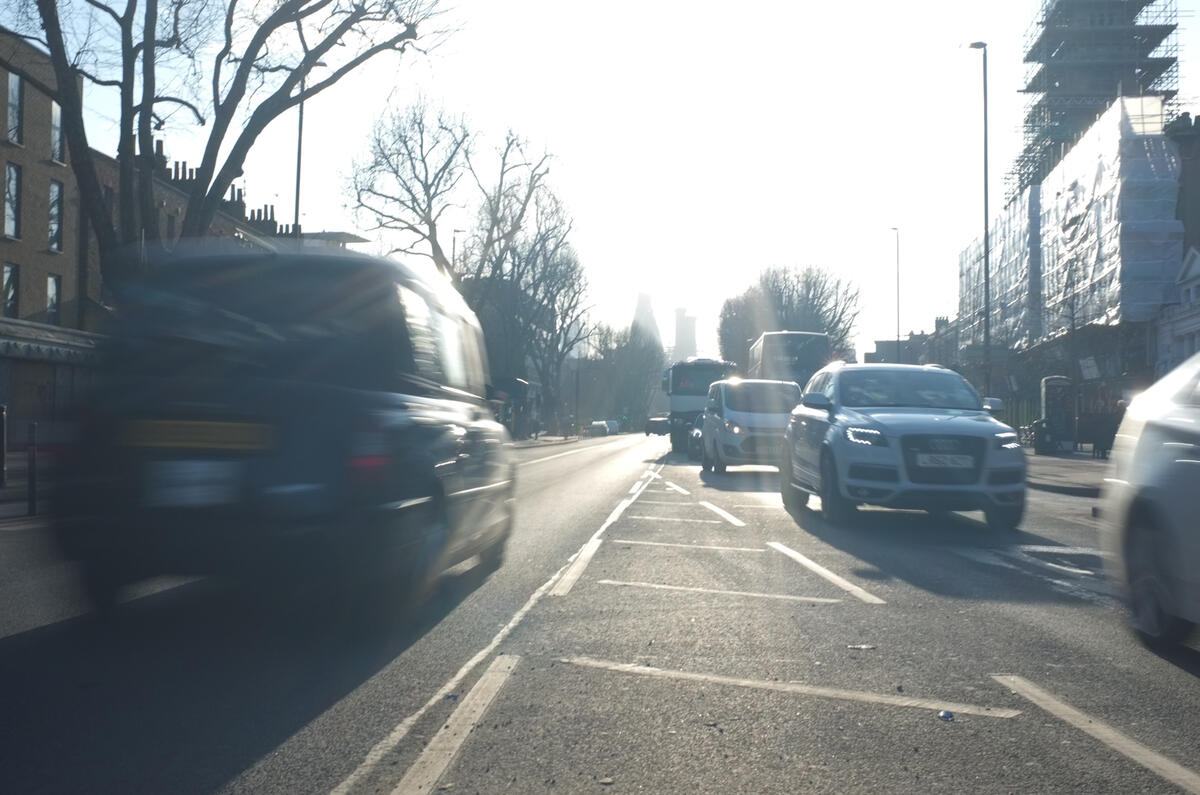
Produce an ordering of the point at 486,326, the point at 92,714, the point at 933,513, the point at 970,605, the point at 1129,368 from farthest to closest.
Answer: the point at 486,326 < the point at 1129,368 < the point at 933,513 < the point at 970,605 < the point at 92,714

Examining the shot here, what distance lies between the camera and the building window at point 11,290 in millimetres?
34125

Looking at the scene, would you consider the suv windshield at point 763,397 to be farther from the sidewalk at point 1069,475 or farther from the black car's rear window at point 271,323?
the black car's rear window at point 271,323

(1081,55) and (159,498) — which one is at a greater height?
(1081,55)

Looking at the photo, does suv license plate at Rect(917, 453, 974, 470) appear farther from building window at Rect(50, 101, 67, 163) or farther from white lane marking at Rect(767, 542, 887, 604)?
building window at Rect(50, 101, 67, 163)

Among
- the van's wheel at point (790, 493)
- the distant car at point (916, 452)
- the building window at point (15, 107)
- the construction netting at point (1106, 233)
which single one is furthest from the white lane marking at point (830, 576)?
the construction netting at point (1106, 233)

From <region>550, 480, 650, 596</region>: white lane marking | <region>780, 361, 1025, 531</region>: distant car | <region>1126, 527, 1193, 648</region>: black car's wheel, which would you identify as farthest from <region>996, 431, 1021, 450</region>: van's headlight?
<region>1126, 527, 1193, 648</region>: black car's wheel

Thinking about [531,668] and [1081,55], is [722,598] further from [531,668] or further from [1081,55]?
[1081,55]

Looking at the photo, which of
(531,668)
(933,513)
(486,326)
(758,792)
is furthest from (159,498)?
(486,326)

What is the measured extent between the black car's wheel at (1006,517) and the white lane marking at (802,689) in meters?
7.40

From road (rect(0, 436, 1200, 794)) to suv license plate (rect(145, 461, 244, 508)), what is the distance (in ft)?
2.71

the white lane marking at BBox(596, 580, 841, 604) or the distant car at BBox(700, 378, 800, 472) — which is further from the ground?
the distant car at BBox(700, 378, 800, 472)

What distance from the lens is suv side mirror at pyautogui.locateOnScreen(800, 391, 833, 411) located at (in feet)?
42.2

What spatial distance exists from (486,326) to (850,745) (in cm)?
7392

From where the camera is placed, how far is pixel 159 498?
5.75 m
